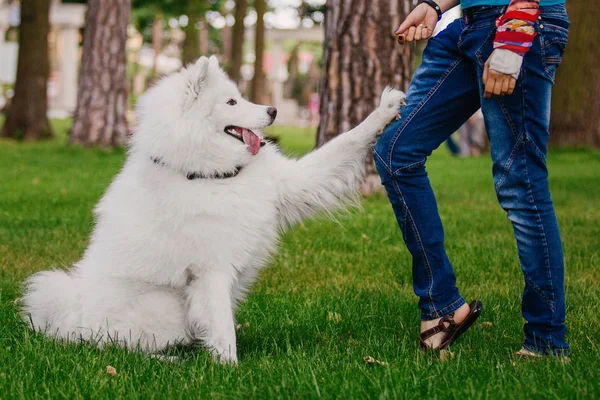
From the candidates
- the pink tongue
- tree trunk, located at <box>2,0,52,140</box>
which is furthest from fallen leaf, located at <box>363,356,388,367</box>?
tree trunk, located at <box>2,0,52,140</box>

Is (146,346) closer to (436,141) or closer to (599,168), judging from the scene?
(436,141)

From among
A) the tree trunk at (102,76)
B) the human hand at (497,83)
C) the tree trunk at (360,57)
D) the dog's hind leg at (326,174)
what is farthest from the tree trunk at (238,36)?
the human hand at (497,83)

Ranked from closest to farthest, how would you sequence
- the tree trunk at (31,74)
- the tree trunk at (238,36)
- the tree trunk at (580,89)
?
the tree trunk at (580,89) → the tree trunk at (31,74) → the tree trunk at (238,36)

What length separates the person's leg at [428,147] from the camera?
3.53 metres

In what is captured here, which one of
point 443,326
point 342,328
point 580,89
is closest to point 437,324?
point 443,326

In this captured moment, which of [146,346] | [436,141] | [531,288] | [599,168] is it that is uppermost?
[436,141]

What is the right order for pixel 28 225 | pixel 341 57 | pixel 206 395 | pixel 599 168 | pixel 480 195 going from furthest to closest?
pixel 599 168
pixel 480 195
pixel 341 57
pixel 28 225
pixel 206 395

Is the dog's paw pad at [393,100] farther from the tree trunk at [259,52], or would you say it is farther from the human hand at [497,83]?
the tree trunk at [259,52]

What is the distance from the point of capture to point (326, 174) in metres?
4.02

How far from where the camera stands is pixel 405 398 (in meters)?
2.86

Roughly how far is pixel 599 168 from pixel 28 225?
10.4m

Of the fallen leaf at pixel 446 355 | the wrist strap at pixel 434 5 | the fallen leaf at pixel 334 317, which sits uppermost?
the wrist strap at pixel 434 5

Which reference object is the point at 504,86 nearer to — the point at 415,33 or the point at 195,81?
the point at 415,33

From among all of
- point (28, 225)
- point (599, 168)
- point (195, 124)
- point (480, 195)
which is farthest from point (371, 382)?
point (599, 168)
